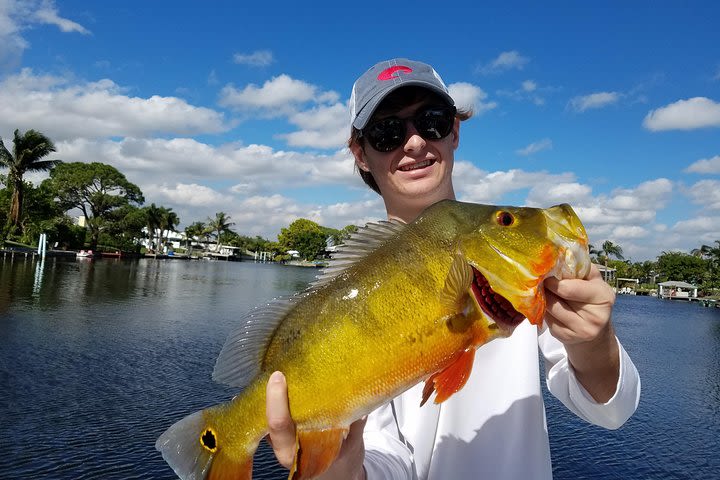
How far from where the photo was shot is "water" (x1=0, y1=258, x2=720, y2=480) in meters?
9.66

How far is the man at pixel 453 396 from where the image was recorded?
228cm

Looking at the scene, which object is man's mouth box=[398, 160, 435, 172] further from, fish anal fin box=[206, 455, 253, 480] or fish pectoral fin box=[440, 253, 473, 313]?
fish anal fin box=[206, 455, 253, 480]

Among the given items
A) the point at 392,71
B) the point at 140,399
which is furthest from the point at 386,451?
the point at 140,399

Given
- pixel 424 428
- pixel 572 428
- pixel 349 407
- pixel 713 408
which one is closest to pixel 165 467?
pixel 424 428

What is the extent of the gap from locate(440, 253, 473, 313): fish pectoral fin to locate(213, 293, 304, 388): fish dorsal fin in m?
0.72

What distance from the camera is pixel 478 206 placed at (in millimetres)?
2107

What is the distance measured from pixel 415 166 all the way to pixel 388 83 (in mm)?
530

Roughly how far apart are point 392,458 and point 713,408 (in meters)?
18.9

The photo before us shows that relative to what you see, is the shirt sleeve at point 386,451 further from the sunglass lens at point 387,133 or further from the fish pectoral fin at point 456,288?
the sunglass lens at point 387,133

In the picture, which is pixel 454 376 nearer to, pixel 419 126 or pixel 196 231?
pixel 419 126

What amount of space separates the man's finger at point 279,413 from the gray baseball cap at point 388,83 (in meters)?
1.68

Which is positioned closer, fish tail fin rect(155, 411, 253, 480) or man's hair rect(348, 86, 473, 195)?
fish tail fin rect(155, 411, 253, 480)

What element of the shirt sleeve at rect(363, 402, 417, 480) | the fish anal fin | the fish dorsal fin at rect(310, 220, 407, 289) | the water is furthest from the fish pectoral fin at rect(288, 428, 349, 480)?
the water

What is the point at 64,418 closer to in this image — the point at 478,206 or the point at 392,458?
the point at 392,458
